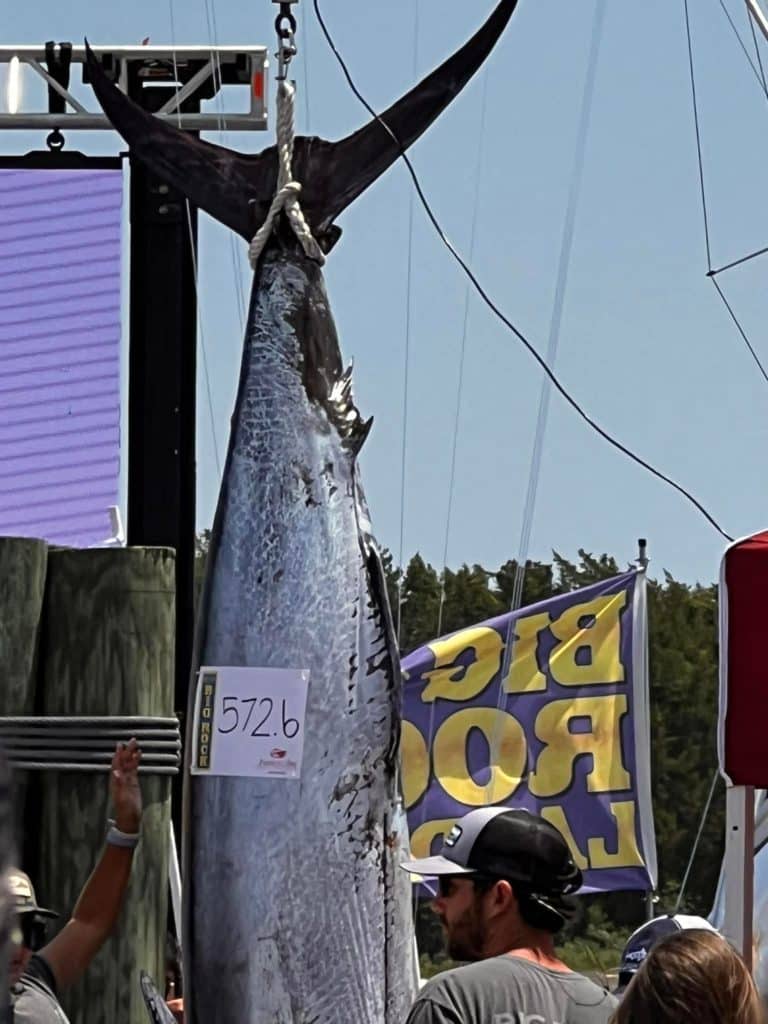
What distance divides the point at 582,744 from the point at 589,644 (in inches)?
19.0

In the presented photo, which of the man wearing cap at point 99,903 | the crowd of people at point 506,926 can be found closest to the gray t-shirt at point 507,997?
the crowd of people at point 506,926

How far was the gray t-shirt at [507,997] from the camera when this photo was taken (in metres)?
2.61

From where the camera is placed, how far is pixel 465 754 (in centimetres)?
811

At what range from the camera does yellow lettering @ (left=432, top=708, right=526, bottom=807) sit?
7.99m

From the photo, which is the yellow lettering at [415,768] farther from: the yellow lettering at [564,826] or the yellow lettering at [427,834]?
the yellow lettering at [564,826]

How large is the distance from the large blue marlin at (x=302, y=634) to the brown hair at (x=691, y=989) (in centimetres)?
67

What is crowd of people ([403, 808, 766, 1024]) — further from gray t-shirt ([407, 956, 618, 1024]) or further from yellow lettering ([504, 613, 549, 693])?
yellow lettering ([504, 613, 549, 693])

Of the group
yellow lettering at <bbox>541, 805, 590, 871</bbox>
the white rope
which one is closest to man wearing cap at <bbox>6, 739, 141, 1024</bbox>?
the white rope

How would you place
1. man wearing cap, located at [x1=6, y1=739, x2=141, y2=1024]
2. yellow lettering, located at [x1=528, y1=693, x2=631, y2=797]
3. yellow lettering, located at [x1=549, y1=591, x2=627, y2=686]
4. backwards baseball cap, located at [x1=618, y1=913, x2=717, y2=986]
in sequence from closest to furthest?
man wearing cap, located at [x1=6, y1=739, x2=141, y2=1024] < backwards baseball cap, located at [x1=618, y1=913, x2=717, y2=986] < yellow lettering, located at [x1=528, y1=693, x2=631, y2=797] < yellow lettering, located at [x1=549, y1=591, x2=627, y2=686]

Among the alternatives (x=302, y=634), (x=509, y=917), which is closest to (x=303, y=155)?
(x=302, y=634)

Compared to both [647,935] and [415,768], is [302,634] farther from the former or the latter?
[415,768]

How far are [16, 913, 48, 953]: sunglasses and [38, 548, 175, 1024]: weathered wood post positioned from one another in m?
0.13

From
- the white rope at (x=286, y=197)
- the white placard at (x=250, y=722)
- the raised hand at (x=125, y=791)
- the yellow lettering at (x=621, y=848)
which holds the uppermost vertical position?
the white rope at (x=286, y=197)

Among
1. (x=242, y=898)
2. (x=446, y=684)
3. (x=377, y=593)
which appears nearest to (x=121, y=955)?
(x=242, y=898)
